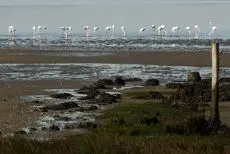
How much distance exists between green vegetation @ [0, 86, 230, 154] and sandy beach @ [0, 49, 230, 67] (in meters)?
14.4

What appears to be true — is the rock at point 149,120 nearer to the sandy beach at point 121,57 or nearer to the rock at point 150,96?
the rock at point 150,96

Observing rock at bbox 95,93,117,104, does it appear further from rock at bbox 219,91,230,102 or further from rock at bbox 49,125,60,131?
rock at bbox 49,125,60,131

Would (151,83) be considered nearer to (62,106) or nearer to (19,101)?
(19,101)

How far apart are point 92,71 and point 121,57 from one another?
32.6 feet

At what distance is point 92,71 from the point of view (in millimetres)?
38219

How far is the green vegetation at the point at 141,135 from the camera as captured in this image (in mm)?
10305

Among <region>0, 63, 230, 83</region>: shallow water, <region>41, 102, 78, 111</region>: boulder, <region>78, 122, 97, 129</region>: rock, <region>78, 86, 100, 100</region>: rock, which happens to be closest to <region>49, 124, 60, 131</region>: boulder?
<region>78, 122, 97, 129</region>: rock

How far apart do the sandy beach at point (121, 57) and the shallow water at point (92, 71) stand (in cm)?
242

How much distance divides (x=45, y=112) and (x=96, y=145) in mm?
12591

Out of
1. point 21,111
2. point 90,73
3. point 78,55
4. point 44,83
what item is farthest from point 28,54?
point 21,111

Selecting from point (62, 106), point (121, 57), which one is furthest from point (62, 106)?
point (121, 57)

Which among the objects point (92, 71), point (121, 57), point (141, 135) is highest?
point (141, 135)

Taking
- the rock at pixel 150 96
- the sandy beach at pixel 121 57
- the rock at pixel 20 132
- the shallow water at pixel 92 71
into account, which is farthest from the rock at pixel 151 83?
the rock at pixel 20 132

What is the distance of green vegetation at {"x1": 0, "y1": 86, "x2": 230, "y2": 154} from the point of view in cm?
1030
